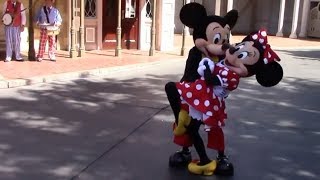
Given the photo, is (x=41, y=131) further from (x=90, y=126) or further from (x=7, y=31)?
(x=7, y=31)

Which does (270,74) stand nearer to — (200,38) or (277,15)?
(200,38)

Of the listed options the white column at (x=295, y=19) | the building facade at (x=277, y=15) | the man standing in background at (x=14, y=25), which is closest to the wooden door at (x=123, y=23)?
the man standing in background at (x=14, y=25)

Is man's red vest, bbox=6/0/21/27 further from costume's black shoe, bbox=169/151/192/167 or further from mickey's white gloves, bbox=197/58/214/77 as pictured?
mickey's white gloves, bbox=197/58/214/77

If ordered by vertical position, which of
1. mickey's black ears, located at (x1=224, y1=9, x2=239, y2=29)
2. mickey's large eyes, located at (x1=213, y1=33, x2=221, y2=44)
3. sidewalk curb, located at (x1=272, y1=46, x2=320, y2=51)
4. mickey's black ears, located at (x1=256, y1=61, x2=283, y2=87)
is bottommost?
sidewalk curb, located at (x1=272, y1=46, x2=320, y2=51)

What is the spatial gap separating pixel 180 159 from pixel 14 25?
8188mm

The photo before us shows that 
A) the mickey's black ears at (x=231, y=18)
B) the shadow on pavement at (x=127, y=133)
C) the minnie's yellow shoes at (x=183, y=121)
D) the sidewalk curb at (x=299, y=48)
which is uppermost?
the mickey's black ears at (x=231, y=18)

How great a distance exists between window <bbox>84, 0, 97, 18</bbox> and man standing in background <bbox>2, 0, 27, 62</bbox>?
348 centimetres

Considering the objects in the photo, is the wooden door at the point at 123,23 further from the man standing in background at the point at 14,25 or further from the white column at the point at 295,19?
the white column at the point at 295,19

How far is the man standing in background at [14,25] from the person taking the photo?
1152cm

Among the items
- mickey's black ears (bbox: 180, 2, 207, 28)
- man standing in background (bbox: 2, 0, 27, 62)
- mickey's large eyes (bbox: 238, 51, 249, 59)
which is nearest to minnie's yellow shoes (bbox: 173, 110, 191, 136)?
mickey's large eyes (bbox: 238, 51, 249, 59)

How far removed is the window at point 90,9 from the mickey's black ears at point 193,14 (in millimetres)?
10746

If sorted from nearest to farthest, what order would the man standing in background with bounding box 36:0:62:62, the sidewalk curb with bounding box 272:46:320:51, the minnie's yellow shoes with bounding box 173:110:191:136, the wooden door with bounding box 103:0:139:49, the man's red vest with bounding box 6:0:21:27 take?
the minnie's yellow shoes with bounding box 173:110:191:136 → the man's red vest with bounding box 6:0:21:27 → the man standing in background with bounding box 36:0:62:62 → the wooden door with bounding box 103:0:139:49 → the sidewalk curb with bounding box 272:46:320:51

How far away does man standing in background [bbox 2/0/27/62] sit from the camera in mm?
11523

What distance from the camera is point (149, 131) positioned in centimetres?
623
